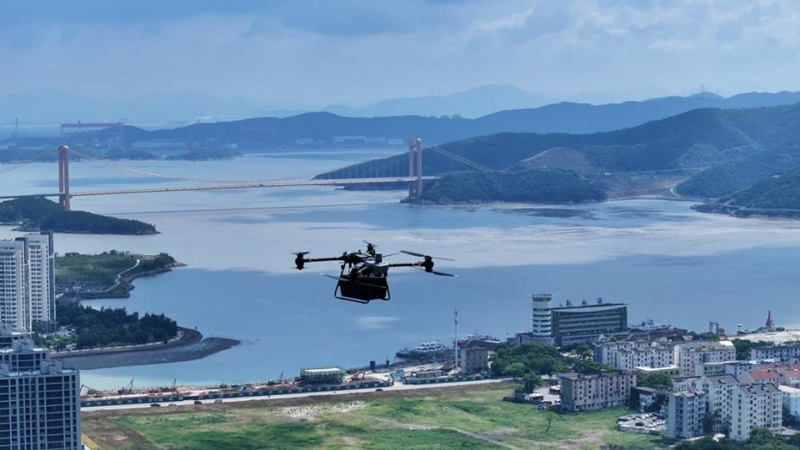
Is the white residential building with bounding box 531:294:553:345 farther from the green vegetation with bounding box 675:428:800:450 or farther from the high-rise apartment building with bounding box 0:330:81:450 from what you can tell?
the high-rise apartment building with bounding box 0:330:81:450

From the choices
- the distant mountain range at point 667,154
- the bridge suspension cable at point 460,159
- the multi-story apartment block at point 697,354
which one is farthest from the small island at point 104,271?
the bridge suspension cable at point 460,159

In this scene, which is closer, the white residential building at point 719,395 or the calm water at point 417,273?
the white residential building at point 719,395

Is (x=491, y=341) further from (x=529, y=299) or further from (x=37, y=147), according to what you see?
(x=37, y=147)

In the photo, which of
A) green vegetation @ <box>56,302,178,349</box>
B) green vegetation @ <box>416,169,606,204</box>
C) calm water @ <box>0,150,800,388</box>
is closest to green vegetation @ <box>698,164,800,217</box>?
calm water @ <box>0,150,800,388</box>

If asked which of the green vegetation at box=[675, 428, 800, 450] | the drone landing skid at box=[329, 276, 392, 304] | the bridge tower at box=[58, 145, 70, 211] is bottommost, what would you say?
the green vegetation at box=[675, 428, 800, 450]

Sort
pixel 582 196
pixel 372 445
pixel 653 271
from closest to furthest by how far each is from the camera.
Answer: pixel 372 445 → pixel 653 271 → pixel 582 196

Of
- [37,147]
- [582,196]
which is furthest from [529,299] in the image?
[37,147]

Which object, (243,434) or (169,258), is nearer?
(243,434)

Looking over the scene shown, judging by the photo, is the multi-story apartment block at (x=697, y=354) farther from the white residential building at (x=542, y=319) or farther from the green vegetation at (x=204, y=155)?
the green vegetation at (x=204, y=155)
